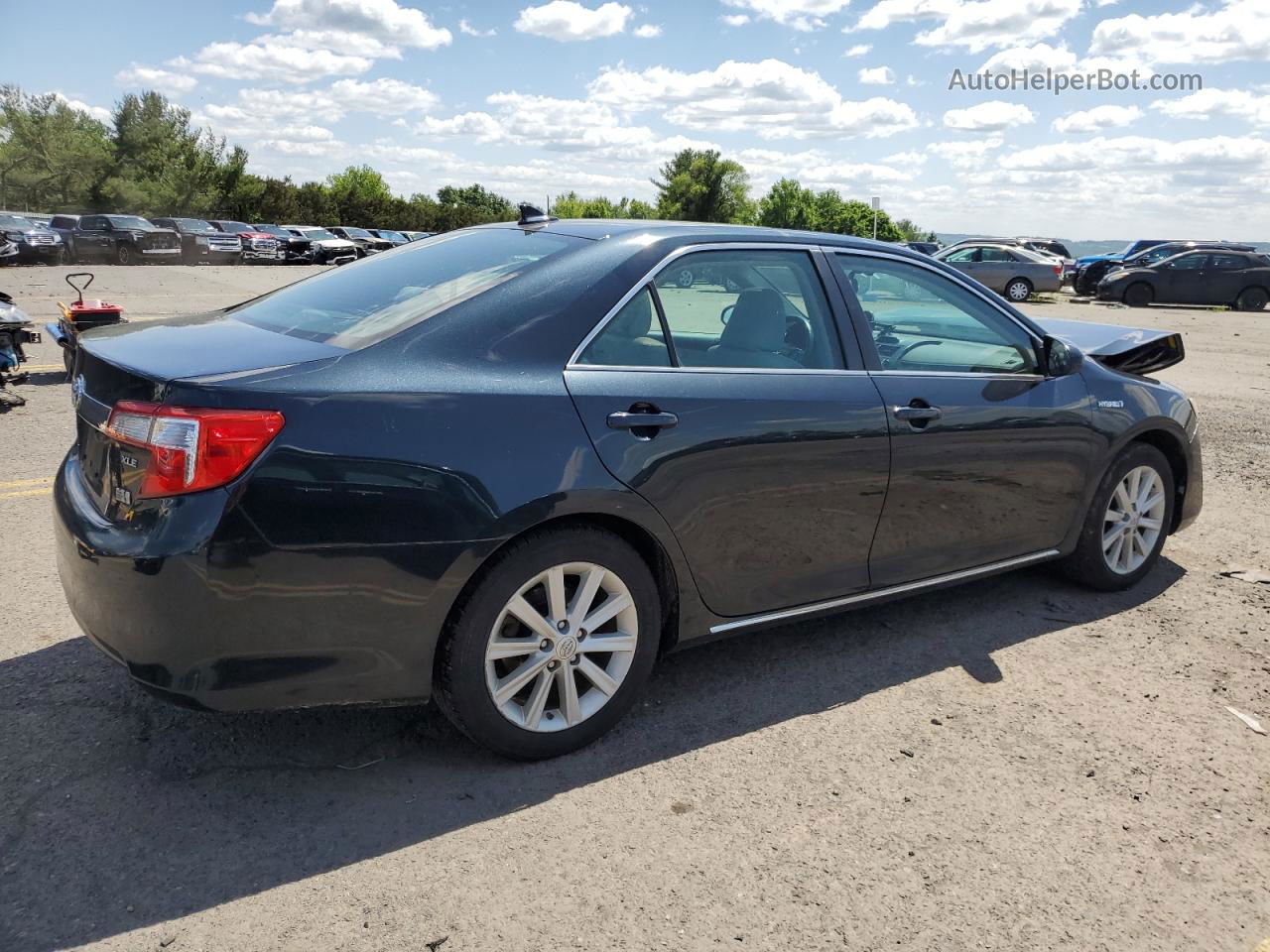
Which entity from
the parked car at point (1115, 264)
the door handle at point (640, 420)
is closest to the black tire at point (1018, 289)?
the parked car at point (1115, 264)

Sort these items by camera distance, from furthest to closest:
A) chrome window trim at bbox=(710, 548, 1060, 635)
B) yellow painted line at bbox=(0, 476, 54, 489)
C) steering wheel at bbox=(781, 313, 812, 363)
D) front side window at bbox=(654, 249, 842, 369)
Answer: yellow painted line at bbox=(0, 476, 54, 489) < steering wheel at bbox=(781, 313, 812, 363) < chrome window trim at bbox=(710, 548, 1060, 635) < front side window at bbox=(654, 249, 842, 369)

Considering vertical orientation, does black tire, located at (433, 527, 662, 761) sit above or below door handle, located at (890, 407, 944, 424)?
below

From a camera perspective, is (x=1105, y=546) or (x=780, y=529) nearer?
(x=780, y=529)

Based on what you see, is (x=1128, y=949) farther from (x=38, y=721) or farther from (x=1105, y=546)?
(x=38, y=721)

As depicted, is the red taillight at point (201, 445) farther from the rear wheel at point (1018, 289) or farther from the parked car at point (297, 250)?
the parked car at point (297, 250)

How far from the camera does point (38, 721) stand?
3223mm

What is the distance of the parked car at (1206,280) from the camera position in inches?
1045

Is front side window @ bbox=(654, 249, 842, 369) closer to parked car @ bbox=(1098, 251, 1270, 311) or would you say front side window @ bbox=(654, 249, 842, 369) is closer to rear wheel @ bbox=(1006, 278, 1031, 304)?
rear wheel @ bbox=(1006, 278, 1031, 304)

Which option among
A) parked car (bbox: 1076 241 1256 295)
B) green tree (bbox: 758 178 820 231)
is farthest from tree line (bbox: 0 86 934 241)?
green tree (bbox: 758 178 820 231)

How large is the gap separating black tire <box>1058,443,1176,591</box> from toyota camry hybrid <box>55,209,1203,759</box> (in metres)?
0.25

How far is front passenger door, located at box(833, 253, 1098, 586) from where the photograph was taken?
383 centimetres

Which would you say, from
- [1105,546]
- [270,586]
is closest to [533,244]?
[270,586]

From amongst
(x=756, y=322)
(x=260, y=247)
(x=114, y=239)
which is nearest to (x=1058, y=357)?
(x=756, y=322)

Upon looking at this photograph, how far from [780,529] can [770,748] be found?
0.72 metres
